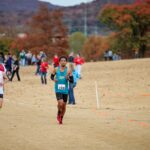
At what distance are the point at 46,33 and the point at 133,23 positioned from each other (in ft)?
49.4

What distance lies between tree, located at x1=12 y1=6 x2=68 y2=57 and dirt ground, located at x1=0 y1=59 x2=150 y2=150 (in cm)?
4274

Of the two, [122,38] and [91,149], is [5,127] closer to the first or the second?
[91,149]

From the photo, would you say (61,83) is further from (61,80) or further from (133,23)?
(133,23)

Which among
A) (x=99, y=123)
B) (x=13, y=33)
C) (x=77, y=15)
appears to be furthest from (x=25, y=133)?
(x=77, y=15)

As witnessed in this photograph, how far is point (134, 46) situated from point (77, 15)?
85404 millimetres

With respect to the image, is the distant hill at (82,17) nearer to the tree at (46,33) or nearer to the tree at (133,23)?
the tree at (46,33)

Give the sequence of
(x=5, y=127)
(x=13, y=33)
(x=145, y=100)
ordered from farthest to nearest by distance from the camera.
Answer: (x=13, y=33), (x=145, y=100), (x=5, y=127)

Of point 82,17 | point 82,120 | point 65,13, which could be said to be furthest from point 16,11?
point 82,120

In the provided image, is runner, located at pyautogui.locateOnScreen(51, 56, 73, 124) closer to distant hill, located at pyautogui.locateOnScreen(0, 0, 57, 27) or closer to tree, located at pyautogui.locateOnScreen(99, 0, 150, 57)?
tree, located at pyautogui.locateOnScreen(99, 0, 150, 57)

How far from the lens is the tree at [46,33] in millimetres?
82312

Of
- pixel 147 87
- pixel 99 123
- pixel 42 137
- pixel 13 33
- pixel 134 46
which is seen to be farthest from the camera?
pixel 13 33

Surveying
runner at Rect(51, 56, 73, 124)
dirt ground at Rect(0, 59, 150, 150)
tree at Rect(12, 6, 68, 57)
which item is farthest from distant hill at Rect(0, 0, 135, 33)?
runner at Rect(51, 56, 73, 124)

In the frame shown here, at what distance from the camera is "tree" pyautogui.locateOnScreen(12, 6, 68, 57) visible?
82312mm

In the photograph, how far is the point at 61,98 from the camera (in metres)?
17.4
